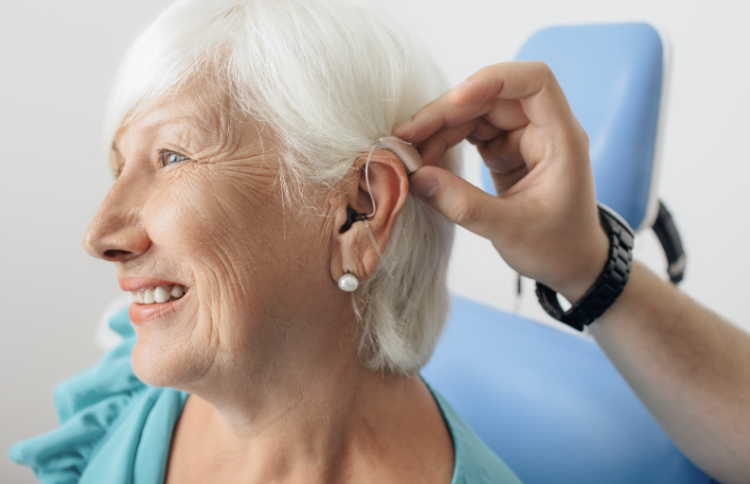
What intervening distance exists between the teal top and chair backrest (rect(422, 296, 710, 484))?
25 cm

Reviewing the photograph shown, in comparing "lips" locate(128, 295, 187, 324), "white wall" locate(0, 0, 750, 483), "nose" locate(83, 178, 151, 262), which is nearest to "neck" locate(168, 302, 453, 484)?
"lips" locate(128, 295, 187, 324)

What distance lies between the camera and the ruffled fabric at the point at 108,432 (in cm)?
98

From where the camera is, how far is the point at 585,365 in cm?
128

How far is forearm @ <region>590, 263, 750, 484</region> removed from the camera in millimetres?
953

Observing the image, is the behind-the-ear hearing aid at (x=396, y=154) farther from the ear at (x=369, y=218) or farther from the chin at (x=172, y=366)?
the chin at (x=172, y=366)

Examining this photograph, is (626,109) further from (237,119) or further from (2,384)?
(2,384)

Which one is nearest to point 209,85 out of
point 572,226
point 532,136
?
point 532,136

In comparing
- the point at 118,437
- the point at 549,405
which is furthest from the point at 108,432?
the point at 549,405

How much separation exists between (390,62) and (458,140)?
18cm

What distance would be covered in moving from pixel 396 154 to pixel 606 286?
47 centimetres

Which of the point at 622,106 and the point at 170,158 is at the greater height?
the point at 170,158

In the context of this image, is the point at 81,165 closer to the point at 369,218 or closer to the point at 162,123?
the point at 162,123

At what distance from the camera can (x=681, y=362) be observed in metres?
0.96

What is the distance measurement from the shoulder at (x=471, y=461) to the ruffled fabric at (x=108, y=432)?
0.57 meters
